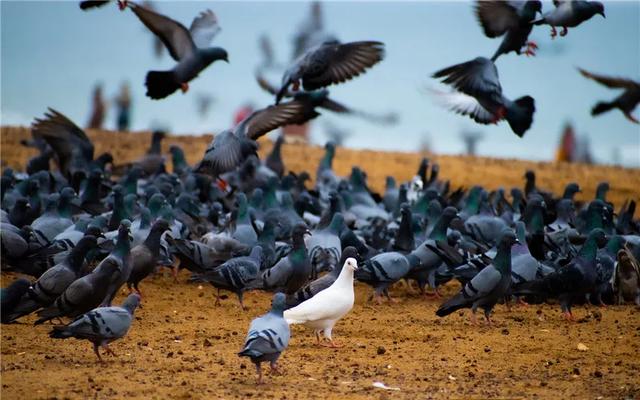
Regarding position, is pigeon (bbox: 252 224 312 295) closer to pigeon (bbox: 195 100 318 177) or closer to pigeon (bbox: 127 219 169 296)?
pigeon (bbox: 127 219 169 296)

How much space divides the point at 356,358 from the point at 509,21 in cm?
516

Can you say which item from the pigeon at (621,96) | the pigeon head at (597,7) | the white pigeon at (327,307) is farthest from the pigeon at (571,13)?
the white pigeon at (327,307)

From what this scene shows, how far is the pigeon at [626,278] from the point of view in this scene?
12844 millimetres

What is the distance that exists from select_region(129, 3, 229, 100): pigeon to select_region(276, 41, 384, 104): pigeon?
1.30 m

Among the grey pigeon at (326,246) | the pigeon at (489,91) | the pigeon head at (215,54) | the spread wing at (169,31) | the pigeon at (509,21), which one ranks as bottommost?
the grey pigeon at (326,246)

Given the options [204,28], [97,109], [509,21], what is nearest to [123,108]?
[97,109]

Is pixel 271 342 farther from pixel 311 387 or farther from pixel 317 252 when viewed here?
pixel 317 252

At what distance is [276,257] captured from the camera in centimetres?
1302

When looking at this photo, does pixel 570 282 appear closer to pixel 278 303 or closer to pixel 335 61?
pixel 335 61

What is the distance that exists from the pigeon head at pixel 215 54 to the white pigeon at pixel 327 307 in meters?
4.87

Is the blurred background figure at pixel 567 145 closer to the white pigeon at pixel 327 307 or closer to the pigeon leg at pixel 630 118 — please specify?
the pigeon leg at pixel 630 118

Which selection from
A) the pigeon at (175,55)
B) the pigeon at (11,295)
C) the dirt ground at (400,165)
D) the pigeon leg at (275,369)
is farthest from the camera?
the dirt ground at (400,165)

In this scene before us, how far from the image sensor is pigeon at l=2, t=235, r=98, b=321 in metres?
9.79

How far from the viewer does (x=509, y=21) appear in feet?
42.3
